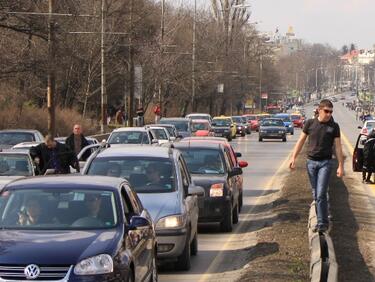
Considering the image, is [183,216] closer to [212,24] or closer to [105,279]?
[105,279]

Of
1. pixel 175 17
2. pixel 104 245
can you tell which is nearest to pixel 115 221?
pixel 104 245

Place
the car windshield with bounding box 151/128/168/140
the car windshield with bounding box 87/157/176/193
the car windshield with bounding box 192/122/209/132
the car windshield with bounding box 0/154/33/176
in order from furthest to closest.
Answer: the car windshield with bounding box 192/122/209/132 < the car windshield with bounding box 151/128/168/140 < the car windshield with bounding box 0/154/33/176 < the car windshield with bounding box 87/157/176/193

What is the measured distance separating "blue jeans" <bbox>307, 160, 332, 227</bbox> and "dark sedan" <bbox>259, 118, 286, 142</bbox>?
50.5 metres

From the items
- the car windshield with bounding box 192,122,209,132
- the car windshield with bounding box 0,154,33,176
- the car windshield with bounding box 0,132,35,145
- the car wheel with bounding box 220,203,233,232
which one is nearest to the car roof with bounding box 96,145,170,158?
the car wheel with bounding box 220,203,233,232

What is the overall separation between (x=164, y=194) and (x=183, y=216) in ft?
2.19

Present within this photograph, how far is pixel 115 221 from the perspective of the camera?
8836mm

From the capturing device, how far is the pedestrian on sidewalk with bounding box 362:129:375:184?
86.0ft

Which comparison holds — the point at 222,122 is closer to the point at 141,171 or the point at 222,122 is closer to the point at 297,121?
the point at 297,121

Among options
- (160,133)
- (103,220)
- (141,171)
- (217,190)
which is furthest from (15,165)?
(160,133)

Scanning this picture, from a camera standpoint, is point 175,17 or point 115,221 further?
point 175,17

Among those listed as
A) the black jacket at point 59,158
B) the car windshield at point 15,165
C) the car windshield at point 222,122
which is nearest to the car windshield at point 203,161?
the black jacket at point 59,158

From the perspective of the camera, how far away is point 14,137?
89.2ft

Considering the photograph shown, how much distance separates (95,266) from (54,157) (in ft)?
28.8

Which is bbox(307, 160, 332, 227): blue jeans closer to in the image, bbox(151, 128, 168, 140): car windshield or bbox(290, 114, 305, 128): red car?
bbox(151, 128, 168, 140): car windshield
